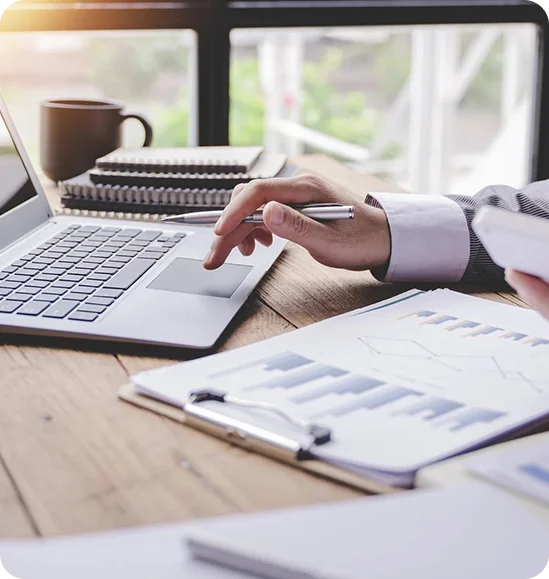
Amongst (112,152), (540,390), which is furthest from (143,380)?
(112,152)

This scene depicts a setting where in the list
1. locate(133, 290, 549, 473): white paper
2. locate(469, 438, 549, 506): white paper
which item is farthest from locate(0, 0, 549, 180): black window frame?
locate(469, 438, 549, 506): white paper

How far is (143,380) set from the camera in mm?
651

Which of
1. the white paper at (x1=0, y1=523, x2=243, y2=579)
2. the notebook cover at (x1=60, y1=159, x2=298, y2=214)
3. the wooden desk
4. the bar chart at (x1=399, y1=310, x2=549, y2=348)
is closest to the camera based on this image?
the white paper at (x1=0, y1=523, x2=243, y2=579)

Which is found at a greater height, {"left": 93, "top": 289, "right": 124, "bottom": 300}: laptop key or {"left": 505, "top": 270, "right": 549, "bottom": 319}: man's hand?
{"left": 505, "top": 270, "right": 549, "bottom": 319}: man's hand

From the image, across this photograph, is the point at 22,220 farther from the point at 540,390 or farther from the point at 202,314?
the point at 540,390

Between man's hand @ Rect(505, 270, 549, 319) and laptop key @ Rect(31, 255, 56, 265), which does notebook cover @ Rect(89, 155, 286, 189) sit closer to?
laptop key @ Rect(31, 255, 56, 265)

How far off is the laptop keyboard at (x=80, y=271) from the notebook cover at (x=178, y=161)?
0.22 metres

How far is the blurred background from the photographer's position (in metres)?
2.00

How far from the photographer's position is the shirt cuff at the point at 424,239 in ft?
3.12

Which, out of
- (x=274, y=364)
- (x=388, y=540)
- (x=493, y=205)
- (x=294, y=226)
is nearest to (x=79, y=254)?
(x=294, y=226)

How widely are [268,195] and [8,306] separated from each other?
0.95ft

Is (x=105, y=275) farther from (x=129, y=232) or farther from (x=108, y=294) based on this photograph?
(x=129, y=232)

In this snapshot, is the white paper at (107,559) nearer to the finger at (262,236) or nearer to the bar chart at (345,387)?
the bar chart at (345,387)

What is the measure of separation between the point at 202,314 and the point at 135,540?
0.37 m
